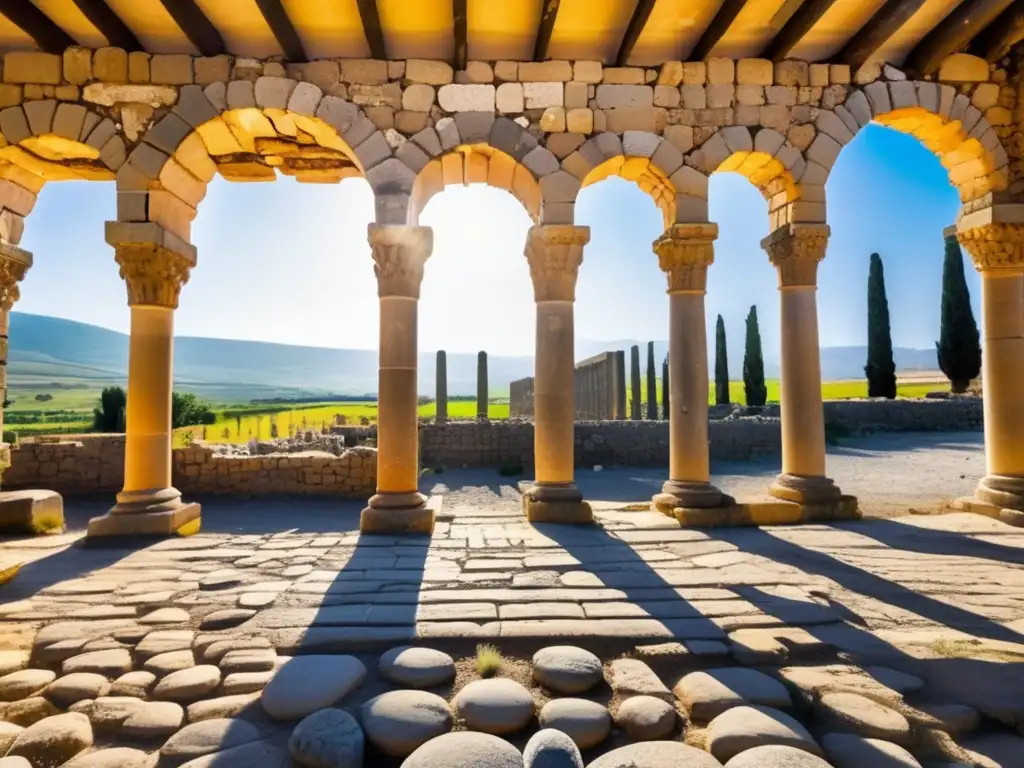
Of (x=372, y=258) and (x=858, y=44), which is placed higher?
(x=858, y=44)

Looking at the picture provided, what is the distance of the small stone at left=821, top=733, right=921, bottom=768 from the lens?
6.78 feet

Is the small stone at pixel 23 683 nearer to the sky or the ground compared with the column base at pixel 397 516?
nearer to the ground

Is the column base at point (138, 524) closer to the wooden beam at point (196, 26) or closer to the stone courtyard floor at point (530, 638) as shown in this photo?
the stone courtyard floor at point (530, 638)

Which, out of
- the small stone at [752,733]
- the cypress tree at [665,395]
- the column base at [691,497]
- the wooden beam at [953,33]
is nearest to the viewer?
the small stone at [752,733]

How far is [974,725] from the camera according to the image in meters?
2.32

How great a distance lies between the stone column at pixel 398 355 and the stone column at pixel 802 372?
4201 millimetres

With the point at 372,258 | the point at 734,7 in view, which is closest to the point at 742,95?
the point at 734,7

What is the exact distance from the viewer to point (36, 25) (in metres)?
5.52

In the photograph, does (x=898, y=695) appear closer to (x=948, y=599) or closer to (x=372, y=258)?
(x=948, y=599)

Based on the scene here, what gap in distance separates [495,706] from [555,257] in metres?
4.82

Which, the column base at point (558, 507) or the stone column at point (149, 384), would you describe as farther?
the column base at point (558, 507)

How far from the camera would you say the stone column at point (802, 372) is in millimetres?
6520

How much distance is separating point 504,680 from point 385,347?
412 centimetres

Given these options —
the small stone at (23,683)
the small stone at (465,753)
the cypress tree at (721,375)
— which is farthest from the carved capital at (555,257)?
the cypress tree at (721,375)
